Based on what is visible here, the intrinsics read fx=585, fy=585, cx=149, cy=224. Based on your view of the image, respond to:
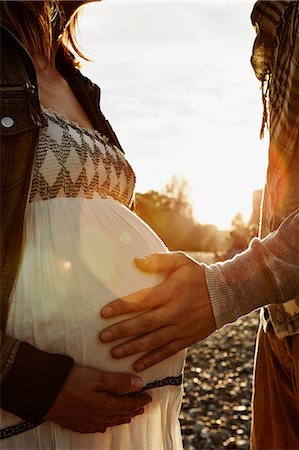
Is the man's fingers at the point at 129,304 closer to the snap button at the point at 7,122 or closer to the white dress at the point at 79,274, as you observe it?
the white dress at the point at 79,274

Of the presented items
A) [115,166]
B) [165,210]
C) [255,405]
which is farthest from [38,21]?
[165,210]

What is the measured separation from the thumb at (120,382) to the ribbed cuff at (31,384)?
15 centimetres

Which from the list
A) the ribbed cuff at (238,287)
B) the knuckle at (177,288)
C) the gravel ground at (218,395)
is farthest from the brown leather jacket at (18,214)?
the gravel ground at (218,395)

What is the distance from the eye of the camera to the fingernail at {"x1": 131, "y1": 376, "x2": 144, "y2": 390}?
1.82 metres

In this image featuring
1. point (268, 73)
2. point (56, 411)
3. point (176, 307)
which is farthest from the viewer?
point (268, 73)

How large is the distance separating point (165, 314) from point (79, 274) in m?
0.30

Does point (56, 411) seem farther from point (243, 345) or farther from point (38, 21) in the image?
point (243, 345)

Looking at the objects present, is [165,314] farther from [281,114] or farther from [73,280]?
[281,114]

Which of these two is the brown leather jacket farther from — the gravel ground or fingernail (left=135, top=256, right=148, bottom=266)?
the gravel ground

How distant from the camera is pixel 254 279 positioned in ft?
6.30

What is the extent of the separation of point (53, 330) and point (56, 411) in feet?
0.77

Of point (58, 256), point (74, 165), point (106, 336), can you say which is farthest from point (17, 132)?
point (106, 336)

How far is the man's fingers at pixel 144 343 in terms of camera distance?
1.81 m

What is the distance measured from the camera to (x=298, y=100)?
2.16 metres
